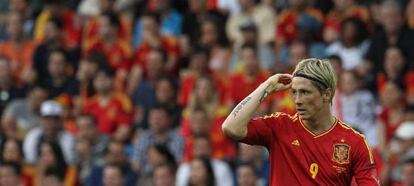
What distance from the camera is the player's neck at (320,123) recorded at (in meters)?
8.59

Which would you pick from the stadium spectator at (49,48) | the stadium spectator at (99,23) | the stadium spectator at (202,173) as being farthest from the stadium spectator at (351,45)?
the stadium spectator at (49,48)

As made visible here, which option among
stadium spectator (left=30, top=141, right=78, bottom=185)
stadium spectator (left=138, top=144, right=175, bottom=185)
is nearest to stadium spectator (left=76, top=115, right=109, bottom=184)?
stadium spectator (left=30, top=141, right=78, bottom=185)

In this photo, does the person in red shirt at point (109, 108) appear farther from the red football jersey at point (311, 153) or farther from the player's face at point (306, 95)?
the player's face at point (306, 95)

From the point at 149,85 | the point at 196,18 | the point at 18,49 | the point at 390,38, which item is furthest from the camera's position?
the point at 18,49

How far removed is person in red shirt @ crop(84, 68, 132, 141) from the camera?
52.7ft

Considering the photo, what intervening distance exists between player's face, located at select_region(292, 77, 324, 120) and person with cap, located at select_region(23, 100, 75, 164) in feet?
25.6

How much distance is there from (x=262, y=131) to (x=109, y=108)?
25.1 ft

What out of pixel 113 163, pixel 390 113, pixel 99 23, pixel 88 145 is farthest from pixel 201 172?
pixel 99 23

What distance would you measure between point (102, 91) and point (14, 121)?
119cm

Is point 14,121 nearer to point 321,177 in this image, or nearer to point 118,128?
point 118,128

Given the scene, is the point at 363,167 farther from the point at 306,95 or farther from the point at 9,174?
the point at 9,174

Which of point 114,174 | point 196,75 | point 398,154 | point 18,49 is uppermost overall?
point 18,49

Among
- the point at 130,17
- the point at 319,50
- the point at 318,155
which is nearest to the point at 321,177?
the point at 318,155

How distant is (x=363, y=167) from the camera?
27.7 ft
